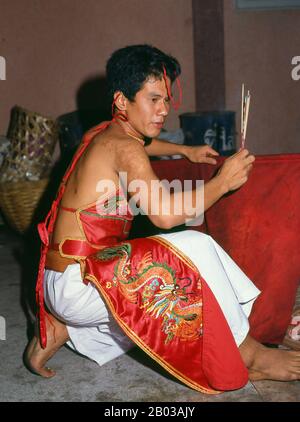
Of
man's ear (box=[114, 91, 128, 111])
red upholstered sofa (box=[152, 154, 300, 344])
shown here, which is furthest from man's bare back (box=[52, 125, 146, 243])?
red upholstered sofa (box=[152, 154, 300, 344])

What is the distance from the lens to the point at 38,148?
4.38 meters

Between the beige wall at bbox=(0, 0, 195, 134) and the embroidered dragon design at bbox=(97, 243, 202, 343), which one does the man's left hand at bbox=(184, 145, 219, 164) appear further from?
the beige wall at bbox=(0, 0, 195, 134)

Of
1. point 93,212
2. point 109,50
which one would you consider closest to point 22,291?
point 93,212

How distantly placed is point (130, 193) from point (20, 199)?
2.40 meters

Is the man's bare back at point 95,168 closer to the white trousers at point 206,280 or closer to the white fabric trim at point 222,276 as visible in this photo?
the white trousers at point 206,280

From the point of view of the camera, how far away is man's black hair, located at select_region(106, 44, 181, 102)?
81.5 inches

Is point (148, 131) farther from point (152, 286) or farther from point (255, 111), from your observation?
point (255, 111)

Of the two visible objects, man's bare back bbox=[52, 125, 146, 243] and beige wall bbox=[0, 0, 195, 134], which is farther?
beige wall bbox=[0, 0, 195, 134]

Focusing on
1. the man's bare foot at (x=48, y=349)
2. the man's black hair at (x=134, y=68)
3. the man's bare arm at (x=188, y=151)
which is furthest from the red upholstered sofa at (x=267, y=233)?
the man's bare foot at (x=48, y=349)

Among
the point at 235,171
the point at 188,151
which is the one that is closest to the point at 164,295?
the point at 235,171

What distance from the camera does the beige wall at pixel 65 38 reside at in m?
4.91

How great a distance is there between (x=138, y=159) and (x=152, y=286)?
463mm

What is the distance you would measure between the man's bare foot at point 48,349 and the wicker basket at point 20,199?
211 cm

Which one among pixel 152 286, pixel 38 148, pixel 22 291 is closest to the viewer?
pixel 152 286
